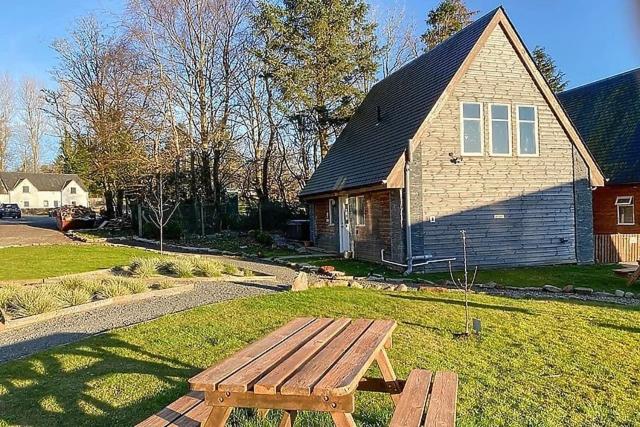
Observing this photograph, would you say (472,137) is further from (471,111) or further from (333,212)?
(333,212)

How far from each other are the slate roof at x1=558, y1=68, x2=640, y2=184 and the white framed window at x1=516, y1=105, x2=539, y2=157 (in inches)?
190

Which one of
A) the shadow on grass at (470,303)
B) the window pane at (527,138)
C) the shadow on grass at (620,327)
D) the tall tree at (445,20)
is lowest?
the shadow on grass at (620,327)

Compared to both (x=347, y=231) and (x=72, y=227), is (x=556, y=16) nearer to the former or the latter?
(x=347, y=231)

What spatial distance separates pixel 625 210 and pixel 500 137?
6.83 m

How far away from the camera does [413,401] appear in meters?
3.40

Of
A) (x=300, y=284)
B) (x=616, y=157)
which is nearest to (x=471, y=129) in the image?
(x=616, y=157)

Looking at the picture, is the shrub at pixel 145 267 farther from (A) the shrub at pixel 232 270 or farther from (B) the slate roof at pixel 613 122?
(B) the slate roof at pixel 613 122

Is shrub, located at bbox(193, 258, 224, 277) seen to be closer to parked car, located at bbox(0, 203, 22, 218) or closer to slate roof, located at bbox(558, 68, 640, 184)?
slate roof, located at bbox(558, 68, 640, 184)

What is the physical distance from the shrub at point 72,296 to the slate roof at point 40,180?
64609 mm

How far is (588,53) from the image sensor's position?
91.3 inches

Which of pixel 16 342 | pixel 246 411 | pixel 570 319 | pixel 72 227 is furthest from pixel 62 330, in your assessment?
pixel 72 227

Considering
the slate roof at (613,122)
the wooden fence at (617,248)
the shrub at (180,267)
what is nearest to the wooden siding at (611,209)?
the slate roof at (613,122)

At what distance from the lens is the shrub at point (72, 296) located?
943 cm

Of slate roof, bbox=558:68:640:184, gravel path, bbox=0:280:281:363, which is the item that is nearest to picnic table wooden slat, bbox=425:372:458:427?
gravel path, bbox=0:280:281:363
